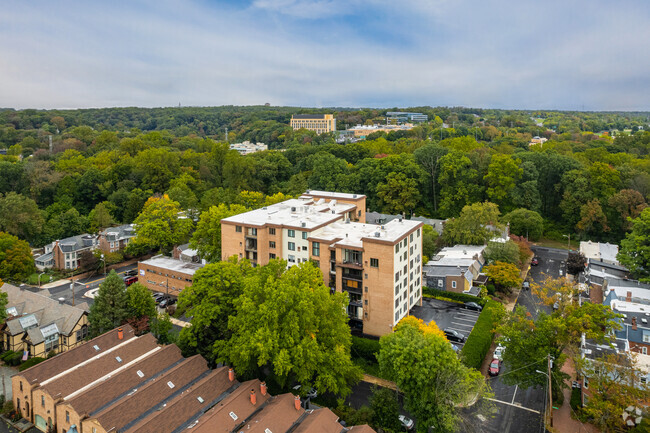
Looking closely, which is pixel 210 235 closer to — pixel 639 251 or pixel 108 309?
pixel 108 309

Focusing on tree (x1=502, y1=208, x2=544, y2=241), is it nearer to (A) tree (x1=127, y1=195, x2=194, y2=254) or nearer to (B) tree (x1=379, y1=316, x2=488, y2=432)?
(B) tree (x1=379, y1=316, x2=488, y2=432)

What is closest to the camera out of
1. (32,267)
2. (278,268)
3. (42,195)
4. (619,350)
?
(619,350)

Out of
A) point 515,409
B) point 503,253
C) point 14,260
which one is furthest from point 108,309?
point 503,253

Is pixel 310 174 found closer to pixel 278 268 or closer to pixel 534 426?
pixel 278 268

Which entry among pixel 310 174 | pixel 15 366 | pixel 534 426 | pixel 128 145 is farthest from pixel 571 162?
pixel 128 145

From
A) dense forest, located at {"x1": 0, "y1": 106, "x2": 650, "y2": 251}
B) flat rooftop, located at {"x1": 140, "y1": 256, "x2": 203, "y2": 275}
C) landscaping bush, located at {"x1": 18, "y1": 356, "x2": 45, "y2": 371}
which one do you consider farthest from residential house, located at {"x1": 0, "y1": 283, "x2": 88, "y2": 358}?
dense forest, located at {"x1": 0, "y1": 106, "x2": 650, "y2": 251}

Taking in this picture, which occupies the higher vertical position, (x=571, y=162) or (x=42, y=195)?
(x=571, y=162)
